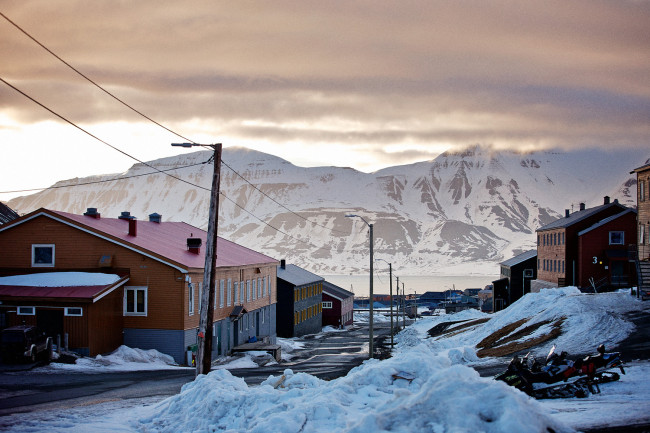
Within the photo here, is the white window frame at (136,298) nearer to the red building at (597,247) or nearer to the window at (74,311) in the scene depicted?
the window at (74,311)

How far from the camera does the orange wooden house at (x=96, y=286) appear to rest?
125 ft

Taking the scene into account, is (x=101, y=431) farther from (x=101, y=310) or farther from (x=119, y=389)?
(x=101, y=310)

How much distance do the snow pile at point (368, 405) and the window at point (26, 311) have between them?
70.7 ft

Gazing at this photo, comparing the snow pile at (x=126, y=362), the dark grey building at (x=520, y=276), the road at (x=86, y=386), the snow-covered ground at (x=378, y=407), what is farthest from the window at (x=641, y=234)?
the dark grey building at (x=520, y=276)

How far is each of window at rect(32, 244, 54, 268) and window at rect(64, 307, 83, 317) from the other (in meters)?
5.67

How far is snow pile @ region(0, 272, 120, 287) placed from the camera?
129 ft

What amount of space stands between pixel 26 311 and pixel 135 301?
618cm

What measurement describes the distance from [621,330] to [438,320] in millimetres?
57986

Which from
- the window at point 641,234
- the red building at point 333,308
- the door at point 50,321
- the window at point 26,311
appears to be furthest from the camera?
the red building at point 333,308

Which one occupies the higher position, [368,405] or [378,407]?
[378,407]

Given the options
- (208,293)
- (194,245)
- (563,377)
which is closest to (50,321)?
(194,245)

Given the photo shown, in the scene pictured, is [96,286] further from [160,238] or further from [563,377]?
[563,377]

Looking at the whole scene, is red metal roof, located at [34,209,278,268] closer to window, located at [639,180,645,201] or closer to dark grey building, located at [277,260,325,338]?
dark grey building, located at [277,260,325,338]

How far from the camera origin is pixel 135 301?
4159 cm
